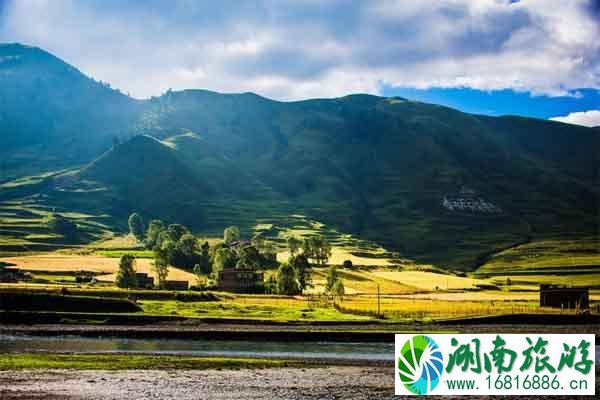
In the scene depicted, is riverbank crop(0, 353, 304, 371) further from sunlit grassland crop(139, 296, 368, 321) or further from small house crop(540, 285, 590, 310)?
small house crop(540, 285, 590, 310)

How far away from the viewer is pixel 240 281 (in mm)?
180875

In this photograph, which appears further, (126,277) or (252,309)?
(126,277)

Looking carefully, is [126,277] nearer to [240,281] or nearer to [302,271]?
[240,281]

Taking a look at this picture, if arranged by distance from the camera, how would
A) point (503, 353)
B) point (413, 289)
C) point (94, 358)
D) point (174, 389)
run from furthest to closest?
point (413, 289), point (94, 358), point (174, 389), point (503, 353)

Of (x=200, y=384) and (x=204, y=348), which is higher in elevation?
(x=200, y=384)

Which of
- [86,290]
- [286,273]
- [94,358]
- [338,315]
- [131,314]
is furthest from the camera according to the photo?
[286,273]

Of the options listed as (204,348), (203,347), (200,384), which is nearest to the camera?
(200,384)

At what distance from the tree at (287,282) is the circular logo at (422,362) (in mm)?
125679

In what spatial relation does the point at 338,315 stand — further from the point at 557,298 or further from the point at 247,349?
the point at 557,298

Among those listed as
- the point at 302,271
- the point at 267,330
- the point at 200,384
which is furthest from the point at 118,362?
the point at 302,271

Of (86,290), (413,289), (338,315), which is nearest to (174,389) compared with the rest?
(338,315)

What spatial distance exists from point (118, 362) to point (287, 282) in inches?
4007

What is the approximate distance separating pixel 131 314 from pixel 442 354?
270ft

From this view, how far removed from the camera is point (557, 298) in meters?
147
